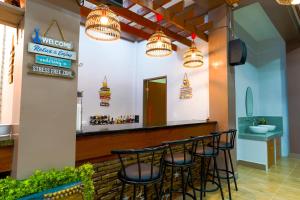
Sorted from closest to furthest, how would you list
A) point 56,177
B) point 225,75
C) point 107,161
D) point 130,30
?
point 56,177
point 107,161
point 225,75
point 130,30

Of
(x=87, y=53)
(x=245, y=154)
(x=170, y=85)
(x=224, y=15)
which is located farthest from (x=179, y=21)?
(x=245, y=154)

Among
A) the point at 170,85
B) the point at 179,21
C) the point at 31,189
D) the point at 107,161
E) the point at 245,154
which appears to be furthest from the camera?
the point at 170,85

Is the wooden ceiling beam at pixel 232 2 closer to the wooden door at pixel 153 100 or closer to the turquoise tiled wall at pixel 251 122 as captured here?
the wooden door at pixel 153 100

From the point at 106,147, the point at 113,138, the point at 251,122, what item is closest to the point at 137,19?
the point at 113,138

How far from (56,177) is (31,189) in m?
0.17

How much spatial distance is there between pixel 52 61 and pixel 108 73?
3310 millimetres

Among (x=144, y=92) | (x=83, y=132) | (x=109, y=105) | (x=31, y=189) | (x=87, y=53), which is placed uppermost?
(x=87, y=53)

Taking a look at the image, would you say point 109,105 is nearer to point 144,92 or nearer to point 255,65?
point 144,92

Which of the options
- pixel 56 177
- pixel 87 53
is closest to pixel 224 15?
pixel 87 53

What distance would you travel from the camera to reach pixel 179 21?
125 inches

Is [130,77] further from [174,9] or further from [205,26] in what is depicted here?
[174,9]

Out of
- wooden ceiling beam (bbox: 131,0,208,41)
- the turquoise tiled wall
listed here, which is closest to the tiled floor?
the turquoise tiled wall

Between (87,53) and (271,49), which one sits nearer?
(87,53)

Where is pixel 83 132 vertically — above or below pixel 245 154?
above
